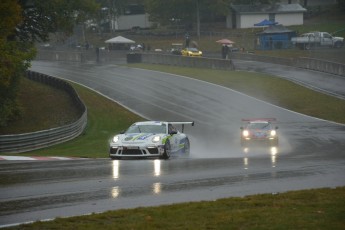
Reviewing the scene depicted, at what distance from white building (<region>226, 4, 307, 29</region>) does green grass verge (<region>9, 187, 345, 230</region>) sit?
9173 cm

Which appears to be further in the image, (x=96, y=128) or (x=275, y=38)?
(x=275, y=38)

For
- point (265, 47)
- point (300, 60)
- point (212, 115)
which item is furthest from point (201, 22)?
point (212, 115)

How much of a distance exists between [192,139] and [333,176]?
19288mm

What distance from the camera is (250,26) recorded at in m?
106

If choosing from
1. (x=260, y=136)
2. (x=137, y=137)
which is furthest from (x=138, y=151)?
(x=260, y=136)

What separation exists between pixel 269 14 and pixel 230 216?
9395 centimetres

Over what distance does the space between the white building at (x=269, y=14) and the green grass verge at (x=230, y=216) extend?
91.7 meters

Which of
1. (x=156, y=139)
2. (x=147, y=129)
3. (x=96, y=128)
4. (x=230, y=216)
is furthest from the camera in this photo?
(x=96, y=128)

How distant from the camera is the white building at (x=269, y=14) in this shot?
103m

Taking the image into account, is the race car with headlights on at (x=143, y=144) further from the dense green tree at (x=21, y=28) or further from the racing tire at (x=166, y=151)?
the dense green tree at (x=21, y=28)

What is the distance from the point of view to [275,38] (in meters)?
84.6

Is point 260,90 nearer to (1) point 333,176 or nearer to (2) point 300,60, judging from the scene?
(2) point 300,60

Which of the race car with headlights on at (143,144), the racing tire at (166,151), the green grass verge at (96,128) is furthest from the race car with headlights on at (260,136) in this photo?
the racing tire at (166,151)

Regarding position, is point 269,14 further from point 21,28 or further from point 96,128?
point 96,128
